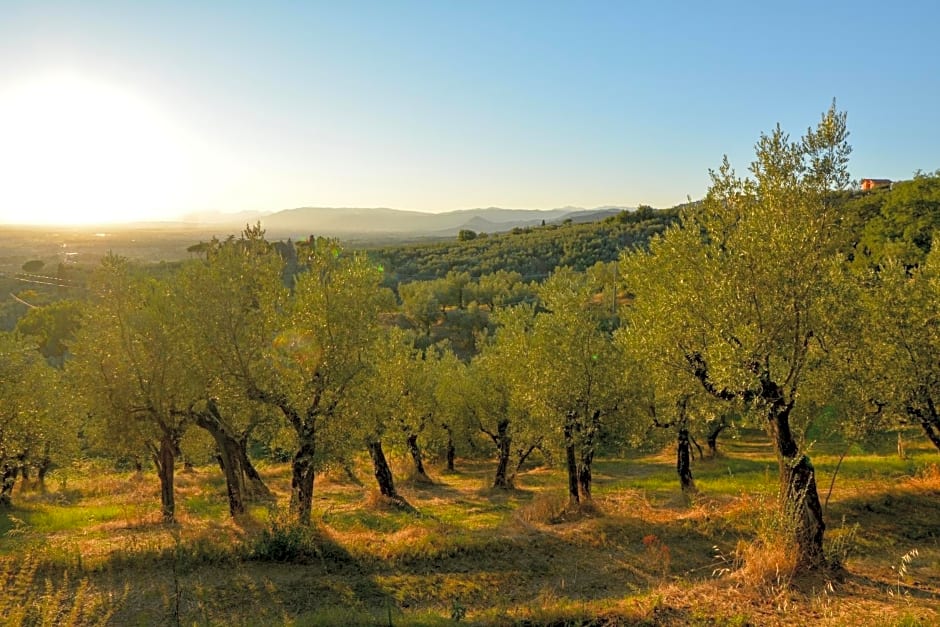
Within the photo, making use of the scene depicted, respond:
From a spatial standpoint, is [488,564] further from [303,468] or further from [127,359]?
[127,359]

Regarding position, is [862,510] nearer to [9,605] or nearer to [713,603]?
[713,603]

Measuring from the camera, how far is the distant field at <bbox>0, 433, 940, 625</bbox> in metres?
13.4

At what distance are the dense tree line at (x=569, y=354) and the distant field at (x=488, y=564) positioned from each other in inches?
79.9

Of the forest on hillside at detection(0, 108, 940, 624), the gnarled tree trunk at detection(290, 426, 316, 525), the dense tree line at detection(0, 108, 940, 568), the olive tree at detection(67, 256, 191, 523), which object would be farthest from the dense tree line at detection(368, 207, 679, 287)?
the gnarled tree trunk at detection(290, 426, 316, 525)

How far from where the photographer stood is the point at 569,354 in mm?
24781

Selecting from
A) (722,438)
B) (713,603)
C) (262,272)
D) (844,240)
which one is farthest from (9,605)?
(722,438)

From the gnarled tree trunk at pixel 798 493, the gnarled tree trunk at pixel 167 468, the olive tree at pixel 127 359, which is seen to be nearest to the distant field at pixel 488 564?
the gnarled tree trunk at pixel 798 493

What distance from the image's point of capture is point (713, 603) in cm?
1364

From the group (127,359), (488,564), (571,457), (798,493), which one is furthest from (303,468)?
(798,493)

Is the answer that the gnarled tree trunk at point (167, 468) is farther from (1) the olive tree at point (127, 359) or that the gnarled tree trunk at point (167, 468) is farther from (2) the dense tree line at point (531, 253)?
(2) the dense tree line at point (531, 253)

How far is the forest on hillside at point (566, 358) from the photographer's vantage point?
1590 centimetres

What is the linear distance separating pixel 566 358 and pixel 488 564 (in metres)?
10.2

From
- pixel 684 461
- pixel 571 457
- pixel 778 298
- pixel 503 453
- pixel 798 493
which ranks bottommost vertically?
pixel 503 453

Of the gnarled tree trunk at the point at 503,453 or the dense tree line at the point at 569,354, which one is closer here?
the dense tree line at the point at 569,354
